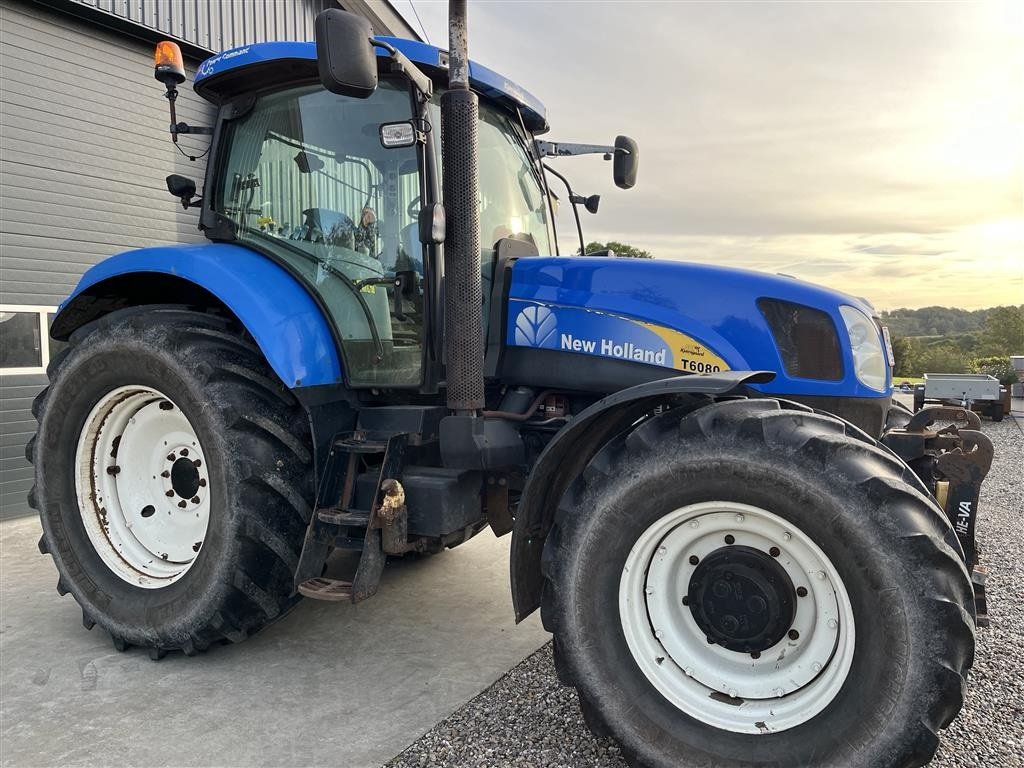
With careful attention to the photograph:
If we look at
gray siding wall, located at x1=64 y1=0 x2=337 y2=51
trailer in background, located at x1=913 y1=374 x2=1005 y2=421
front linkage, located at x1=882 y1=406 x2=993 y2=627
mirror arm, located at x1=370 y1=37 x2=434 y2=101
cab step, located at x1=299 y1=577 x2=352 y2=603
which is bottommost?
cab step, located at x1=299 y1=577 x2=352 y2=603

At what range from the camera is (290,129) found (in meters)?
3.12

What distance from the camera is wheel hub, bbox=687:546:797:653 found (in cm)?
205

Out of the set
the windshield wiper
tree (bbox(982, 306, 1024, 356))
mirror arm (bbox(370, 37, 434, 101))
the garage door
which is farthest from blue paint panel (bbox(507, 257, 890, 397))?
tree (bbox(982, 306, 1024, 356))

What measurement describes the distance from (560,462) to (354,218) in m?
1.35

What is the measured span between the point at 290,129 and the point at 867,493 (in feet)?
8.66

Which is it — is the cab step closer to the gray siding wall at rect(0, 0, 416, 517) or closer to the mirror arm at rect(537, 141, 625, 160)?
the mirror arm at rect(537, 141, 625, 160)

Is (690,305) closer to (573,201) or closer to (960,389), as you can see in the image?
(573,201)

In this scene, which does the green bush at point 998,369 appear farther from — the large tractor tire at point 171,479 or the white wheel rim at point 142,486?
the white wheel rim at point 142,486

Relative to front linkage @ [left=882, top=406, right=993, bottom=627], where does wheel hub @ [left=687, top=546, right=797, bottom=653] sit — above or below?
below

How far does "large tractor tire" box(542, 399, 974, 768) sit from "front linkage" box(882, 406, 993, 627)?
0.59 m

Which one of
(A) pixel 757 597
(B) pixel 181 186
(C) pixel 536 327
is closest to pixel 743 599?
(A) pixel 757 597

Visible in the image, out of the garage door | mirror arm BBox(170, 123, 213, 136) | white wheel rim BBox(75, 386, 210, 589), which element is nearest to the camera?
white wheel rim BBox(75, 386, 210, 589)

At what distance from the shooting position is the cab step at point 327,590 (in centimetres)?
259

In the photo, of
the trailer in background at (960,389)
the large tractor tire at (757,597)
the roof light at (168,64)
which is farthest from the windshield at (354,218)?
the trailer in background at (960,389)
